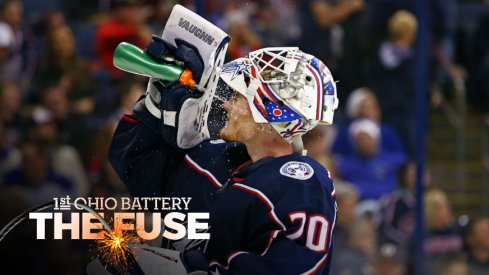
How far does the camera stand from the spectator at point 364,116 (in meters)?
4.48

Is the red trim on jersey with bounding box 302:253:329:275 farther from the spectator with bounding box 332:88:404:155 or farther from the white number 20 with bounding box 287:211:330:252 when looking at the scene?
the spectator with bounding box 332:88:404:155

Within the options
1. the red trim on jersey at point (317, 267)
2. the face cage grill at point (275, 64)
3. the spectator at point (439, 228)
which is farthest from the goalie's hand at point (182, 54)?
the spectator at point (439, 228)

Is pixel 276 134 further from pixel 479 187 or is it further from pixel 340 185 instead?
pixel 479 187

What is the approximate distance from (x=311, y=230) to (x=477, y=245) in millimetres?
2551

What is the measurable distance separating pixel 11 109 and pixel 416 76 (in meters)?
1.74

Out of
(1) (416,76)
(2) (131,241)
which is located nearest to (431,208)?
(1) (416,76)

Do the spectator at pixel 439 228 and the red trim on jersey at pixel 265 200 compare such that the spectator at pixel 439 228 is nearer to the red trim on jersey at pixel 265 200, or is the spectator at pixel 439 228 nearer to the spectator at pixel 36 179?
the spectator at pixel 36 179

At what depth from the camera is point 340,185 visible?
4.57 metres

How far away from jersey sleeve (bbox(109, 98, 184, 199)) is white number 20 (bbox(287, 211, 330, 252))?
1.46ft

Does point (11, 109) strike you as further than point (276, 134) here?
Yes

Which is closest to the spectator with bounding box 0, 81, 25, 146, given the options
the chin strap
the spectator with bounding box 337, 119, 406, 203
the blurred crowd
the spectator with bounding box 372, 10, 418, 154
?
the blurred crowd

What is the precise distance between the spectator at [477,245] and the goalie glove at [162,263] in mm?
2449

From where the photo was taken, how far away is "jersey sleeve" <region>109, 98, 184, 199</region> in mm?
2752

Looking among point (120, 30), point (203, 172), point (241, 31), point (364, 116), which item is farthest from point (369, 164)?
point (203, 172)
